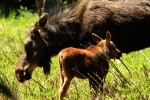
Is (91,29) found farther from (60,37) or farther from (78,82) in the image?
(78,82)

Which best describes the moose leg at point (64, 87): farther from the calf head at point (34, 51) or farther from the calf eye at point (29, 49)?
the calf eye at point (29, 49)

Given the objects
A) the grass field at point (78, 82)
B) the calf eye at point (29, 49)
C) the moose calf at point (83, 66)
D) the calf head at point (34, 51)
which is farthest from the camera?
the calf eye at point (29, 49)

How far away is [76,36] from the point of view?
6324 millimetres

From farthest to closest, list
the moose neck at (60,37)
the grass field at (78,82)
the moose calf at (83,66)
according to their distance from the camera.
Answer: the moose neck at (60,37) < the moose calf at (83,66) < the grass field at (78,82)

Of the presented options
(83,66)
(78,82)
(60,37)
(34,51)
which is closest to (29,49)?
(34,51)

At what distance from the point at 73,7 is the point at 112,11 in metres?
0.64

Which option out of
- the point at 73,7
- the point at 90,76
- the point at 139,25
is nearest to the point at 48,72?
the point at 73,7

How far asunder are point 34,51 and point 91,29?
80cm

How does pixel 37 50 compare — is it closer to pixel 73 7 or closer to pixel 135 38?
pixel 73 7

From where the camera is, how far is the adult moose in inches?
245

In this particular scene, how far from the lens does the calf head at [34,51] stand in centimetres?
607

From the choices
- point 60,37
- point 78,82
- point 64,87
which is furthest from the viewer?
point 60,37

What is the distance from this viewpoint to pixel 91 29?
20.3 feet

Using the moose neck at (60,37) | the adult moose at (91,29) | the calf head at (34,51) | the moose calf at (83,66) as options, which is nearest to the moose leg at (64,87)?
the moose calf at (83,66)
